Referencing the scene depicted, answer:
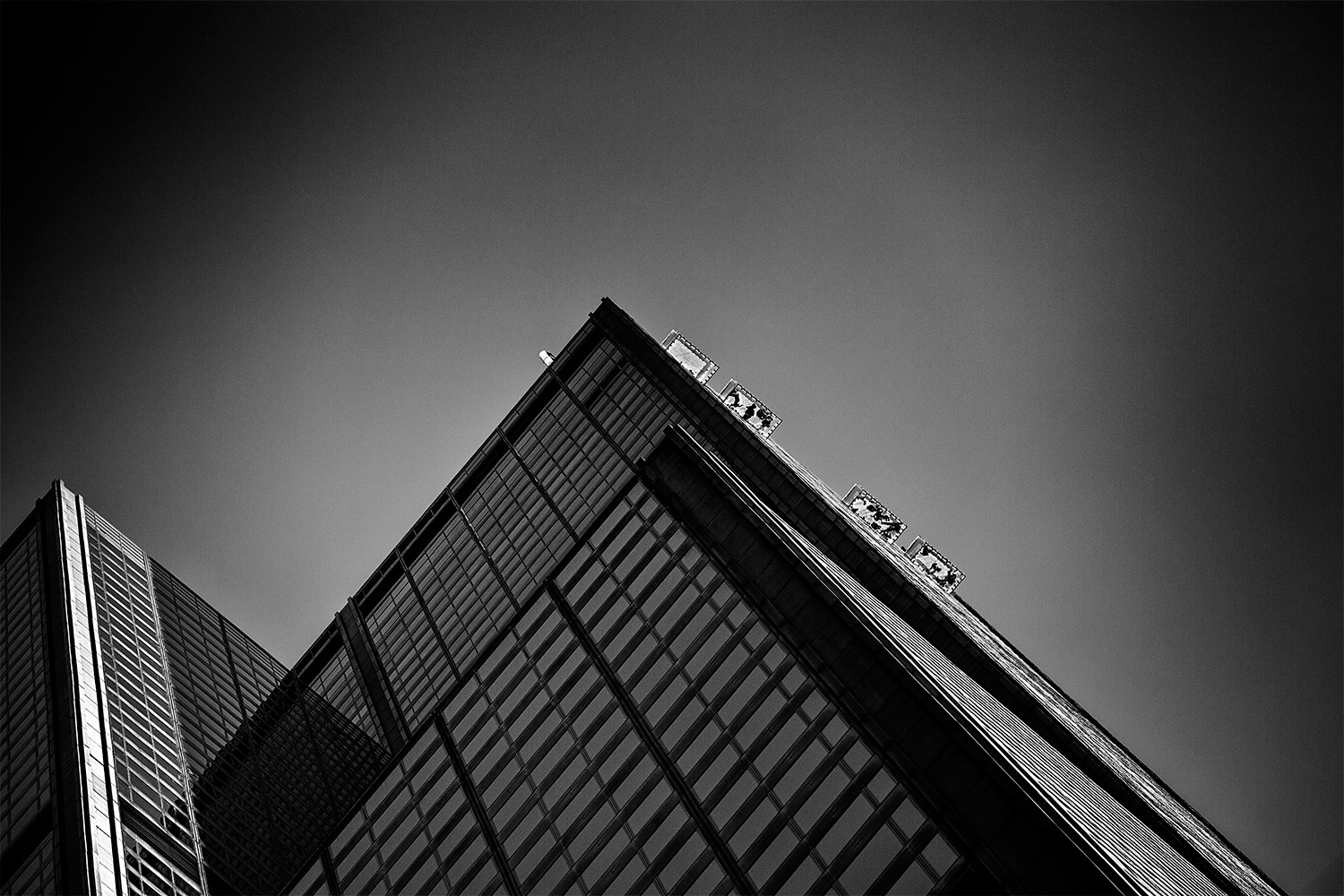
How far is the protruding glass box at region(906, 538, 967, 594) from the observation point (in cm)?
11484

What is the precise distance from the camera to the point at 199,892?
219 feet

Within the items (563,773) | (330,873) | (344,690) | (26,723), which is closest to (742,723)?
(563,773)

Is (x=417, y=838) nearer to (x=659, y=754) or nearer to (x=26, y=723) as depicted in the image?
(x=659, y=754)

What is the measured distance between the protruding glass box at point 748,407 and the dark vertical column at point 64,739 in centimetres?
5671

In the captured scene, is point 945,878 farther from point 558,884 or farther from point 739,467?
point 739,467

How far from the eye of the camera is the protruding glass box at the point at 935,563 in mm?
114844

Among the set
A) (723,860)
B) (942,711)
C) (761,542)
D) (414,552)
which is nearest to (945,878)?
(942,711)

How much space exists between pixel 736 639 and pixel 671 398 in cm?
5062

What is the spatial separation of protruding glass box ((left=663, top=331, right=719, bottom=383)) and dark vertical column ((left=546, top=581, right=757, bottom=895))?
56.1 metres

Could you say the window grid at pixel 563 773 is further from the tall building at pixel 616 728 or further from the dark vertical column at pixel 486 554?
the dark vertical column at pixel 486 554

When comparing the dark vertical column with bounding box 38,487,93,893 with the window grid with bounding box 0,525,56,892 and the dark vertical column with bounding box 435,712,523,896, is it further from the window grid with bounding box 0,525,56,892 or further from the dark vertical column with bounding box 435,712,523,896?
the dark vertical column with bounding box 435,712,523,896

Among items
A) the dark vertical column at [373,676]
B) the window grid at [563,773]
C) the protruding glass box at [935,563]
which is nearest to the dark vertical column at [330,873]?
the window grid at [563,773]

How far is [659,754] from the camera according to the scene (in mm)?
44250

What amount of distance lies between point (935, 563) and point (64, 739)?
7701cm
